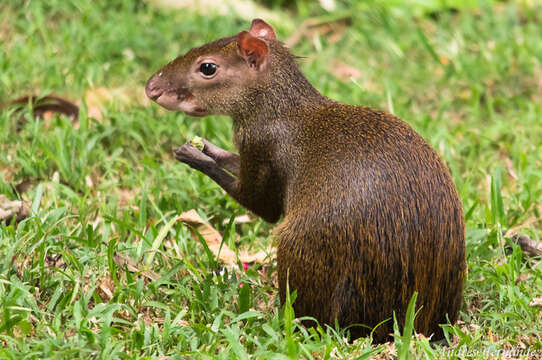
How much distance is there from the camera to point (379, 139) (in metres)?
3.20

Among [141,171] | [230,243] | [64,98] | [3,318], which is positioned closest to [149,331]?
[3,318]

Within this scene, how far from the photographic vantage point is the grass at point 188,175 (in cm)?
302

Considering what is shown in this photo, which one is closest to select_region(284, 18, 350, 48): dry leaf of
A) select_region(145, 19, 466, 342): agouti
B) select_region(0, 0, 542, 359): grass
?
select_region(0, 0, 542, 359): grass

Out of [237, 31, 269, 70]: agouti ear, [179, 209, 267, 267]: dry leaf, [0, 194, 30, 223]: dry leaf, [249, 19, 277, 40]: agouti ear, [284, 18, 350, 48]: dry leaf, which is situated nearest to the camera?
[237, 31, 269, 70]: agouti ear

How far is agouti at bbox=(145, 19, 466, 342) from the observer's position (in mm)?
3021

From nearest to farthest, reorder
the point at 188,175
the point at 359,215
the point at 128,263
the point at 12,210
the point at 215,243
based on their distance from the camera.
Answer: the point at 359,215 < the point at 128,263 < the point at 12,210 < the point at 215,243 < the point at 188,175

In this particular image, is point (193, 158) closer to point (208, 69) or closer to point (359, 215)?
point (208, 69)

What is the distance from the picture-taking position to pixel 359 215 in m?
3.01

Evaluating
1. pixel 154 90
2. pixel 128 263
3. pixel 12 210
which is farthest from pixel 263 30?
pixel 12 210

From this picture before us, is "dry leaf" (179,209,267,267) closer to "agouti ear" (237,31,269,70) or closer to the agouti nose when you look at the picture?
the agouti nose

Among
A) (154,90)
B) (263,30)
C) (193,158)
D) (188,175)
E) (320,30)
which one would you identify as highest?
(320,30)

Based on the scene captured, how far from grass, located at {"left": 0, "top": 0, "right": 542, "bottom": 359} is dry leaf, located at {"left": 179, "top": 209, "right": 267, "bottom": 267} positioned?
2.8 inches

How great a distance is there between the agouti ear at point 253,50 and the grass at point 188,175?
78cm

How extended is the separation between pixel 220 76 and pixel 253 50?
0.67 ft
